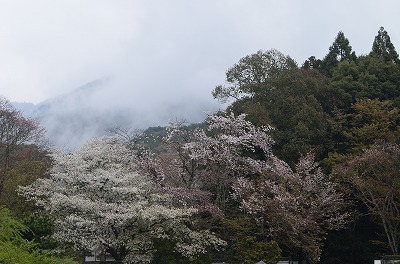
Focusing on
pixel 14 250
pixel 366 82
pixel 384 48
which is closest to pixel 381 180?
pixel 366 82

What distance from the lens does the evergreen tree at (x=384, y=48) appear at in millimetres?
29703

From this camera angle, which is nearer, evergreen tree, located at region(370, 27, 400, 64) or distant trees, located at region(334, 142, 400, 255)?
distant trees, located at region(334, 142, 400, 255)

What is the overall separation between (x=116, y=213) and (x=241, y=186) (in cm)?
529

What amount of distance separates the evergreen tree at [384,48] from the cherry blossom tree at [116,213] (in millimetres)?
17307

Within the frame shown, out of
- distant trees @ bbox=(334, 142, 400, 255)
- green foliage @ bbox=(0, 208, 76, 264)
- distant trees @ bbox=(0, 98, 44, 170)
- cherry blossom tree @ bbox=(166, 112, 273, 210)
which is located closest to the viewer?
green foliage @ bbox=(0, 208, 76, 264)

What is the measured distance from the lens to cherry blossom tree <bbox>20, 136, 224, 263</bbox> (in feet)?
56.6

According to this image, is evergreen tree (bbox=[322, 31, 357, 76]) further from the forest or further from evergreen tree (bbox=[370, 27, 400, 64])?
the forest

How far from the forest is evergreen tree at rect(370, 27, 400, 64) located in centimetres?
388

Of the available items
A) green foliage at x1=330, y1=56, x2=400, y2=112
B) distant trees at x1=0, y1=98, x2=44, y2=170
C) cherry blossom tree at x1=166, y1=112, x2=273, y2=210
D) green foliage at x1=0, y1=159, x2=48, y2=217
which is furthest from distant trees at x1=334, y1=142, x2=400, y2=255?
distant trees at x1=0, y1=98, x2=44, y2=170

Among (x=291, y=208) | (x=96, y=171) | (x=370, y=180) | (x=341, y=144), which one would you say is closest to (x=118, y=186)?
(x=96, y=171)

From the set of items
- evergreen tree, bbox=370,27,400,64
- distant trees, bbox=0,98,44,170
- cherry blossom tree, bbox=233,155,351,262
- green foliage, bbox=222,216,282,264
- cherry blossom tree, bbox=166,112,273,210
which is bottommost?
green foliage, bbox=222,216,282,264

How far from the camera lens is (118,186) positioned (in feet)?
60.4

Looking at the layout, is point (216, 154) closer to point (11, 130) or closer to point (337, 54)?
point (11, 130)

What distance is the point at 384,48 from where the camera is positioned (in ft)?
99.7
